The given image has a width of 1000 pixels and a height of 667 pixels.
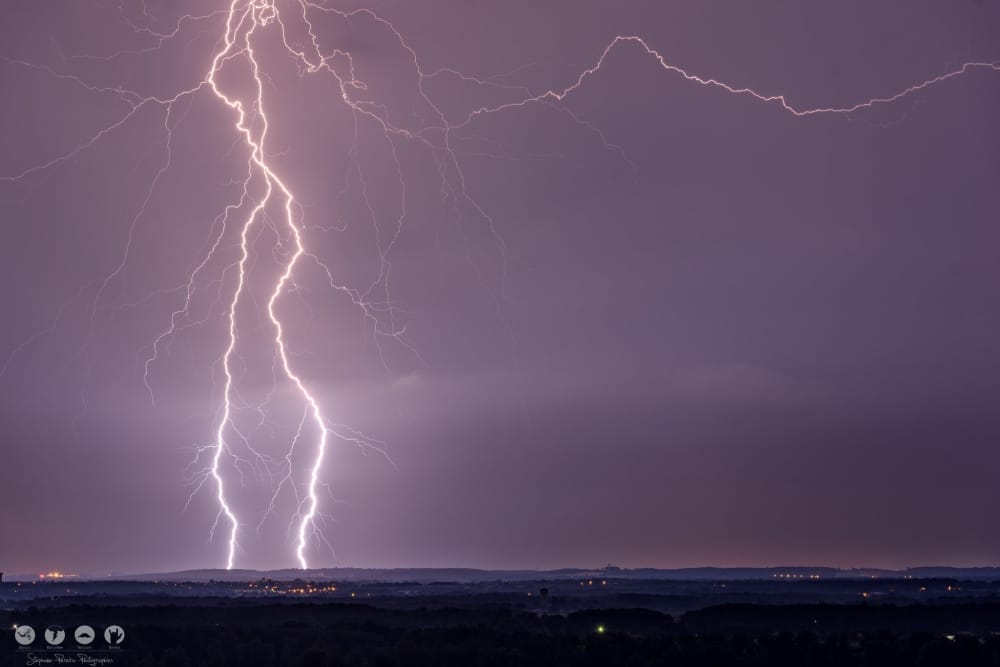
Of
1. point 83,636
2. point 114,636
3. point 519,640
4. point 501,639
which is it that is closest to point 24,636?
point 83,636

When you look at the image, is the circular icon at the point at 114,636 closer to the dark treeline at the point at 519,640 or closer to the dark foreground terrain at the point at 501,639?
the dark foreground terrain at the point at 501,639

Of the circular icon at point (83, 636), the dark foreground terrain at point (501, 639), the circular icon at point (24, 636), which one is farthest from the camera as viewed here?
the circular icon at point (83, 636)

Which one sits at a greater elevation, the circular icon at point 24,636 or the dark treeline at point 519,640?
the circular icon at point 24,636

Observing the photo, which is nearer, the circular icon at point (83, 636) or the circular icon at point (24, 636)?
the circular icon at point (24, 636)

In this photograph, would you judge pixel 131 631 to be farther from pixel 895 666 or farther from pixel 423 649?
pixel 895 666

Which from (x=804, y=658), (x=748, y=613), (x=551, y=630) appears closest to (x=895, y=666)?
(x=804, y=658)

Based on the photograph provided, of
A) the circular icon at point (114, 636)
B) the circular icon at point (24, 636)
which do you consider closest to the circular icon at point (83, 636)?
the circular icon at point (114, 636)

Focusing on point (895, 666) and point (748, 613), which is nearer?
point (895, 666)
